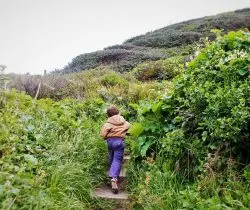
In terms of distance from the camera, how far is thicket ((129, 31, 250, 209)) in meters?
5.38

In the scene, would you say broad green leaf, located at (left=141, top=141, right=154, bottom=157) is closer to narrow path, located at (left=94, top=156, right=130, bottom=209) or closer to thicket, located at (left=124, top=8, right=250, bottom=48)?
narrow path, located at (left=94, top=156, right=130, bottom=209)

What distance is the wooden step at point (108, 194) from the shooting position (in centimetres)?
676

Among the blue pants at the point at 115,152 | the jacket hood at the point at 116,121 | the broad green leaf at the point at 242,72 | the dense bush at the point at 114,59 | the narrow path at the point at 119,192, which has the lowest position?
the narrow path at the point at 119,192

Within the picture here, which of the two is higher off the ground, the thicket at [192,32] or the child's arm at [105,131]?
the thicket at [192,32]

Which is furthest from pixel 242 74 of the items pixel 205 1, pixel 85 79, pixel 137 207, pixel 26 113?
pixel 205 1

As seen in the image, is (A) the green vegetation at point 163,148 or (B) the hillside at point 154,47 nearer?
(A) the green vegetation at point 163,148

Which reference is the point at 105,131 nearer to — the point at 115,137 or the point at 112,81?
the point at 115,137

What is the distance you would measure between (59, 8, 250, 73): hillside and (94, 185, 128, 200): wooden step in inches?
411

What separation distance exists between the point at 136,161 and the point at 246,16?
21414 mm

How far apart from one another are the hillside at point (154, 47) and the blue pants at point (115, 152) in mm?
9752

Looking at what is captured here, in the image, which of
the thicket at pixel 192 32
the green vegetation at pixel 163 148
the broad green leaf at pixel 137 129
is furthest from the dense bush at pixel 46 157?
the thicket at pixel 192 32

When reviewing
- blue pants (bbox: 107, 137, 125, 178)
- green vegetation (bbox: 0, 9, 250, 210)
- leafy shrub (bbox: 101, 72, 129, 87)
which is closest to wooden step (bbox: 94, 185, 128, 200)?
green vegetation (bbox: 0, 9, 250, 210)

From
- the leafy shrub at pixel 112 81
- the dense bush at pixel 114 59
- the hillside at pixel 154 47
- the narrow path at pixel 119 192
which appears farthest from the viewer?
the hillside at pixel 154 47

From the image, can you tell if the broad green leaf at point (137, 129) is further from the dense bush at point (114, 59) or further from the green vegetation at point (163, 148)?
the dense bush at point (114, 59)
